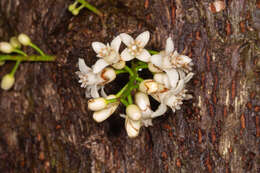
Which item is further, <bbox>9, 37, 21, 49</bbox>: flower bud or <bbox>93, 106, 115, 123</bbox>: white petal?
<bbox>9, 37, 21, 49</bbox>: flower bud

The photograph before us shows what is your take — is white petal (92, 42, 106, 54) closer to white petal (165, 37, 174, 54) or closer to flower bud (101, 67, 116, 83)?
flower bud (101, 67, 116, 83)

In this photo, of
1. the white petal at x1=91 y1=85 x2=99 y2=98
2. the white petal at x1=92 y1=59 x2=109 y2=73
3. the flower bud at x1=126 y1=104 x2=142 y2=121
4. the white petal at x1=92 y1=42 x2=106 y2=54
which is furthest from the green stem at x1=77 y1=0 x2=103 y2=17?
the flower bud at x1=126 y1=104 x2=142 y2=121

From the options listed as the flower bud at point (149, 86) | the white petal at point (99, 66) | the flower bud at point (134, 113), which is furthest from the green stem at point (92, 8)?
the flower bud at point (134, 113)

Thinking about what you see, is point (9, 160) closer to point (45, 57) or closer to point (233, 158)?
point (45, 57)

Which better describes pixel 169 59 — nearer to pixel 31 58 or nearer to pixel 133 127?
pixel 133 127

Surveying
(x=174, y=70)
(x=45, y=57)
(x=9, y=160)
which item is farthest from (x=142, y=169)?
(x=9, y=160)

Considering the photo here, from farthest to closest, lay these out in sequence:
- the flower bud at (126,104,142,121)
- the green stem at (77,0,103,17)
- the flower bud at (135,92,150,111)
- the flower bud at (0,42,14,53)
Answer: the flower bud at (0,42,14,53) → the green stem at (77,0,103,17) → the flower bud at (135,92,150,111) → the flower bud at (126,104,142,121)

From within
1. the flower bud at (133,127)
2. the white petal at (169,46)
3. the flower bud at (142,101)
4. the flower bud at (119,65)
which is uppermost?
the white petal at (169,46)

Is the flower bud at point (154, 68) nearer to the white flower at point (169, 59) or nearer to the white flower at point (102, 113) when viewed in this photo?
the white flower at point (169, 59)
